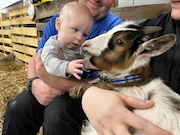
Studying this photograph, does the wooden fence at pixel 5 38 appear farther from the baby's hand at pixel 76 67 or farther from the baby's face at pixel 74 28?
the baby's hand at pixel 76 67

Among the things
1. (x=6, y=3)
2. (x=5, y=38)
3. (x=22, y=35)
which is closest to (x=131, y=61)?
(x=22, y=35)

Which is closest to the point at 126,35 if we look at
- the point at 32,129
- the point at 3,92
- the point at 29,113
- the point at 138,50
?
the point at 138,50

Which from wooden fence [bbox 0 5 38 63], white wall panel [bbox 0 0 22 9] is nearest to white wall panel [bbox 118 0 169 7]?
wooden fence [bbox 0 5 38 63]

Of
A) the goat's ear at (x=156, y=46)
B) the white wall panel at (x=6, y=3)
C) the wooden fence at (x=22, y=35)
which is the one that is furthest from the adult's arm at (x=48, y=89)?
the white wall panel at (x=6, y=3)

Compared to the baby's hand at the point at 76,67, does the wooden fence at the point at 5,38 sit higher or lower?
lower

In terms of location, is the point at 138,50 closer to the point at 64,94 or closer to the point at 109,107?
the point at 109,107

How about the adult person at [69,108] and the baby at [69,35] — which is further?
the baby at [69,35]

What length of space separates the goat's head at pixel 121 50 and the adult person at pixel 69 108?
→ 140 mm

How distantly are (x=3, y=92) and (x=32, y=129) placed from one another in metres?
2.03

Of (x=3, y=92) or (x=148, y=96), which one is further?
(x=3, y=92)

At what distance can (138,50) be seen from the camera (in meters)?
1.13

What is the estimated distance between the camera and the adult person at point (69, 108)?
97 cm

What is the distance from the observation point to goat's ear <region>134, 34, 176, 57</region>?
1.00 meters

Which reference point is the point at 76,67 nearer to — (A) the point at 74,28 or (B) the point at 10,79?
(A) the point at 74,28
